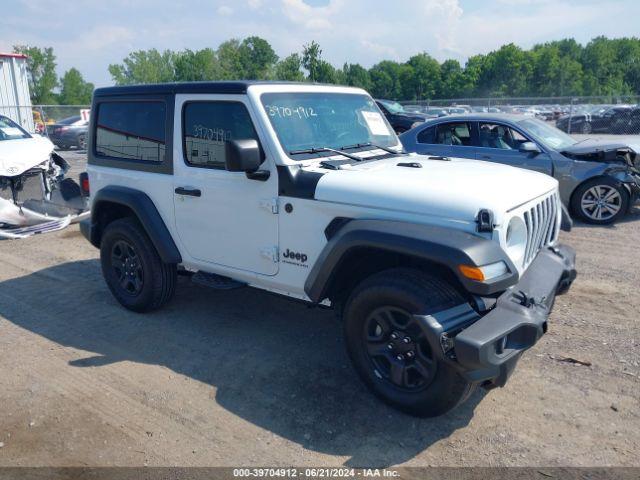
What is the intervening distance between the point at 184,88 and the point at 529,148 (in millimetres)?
5635

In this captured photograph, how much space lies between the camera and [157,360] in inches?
166

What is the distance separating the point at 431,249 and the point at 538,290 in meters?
0.82

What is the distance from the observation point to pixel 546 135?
337 inches

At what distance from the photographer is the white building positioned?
19.6 m

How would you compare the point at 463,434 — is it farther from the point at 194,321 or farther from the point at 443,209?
the point at 194,321

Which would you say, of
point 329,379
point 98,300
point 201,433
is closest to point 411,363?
point 329,379

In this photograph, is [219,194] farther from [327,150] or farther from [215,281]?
[327,150]

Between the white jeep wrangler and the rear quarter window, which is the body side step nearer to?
Result: the white jeep wrangler

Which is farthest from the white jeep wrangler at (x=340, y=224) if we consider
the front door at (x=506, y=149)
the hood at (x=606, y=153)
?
the hood at (x=606, y=153)

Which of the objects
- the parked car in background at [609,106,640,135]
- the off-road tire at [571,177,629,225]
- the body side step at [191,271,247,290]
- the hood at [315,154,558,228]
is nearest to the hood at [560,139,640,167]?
the off-road tire at [571,177,629,225]

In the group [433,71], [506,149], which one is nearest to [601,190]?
[506,149]

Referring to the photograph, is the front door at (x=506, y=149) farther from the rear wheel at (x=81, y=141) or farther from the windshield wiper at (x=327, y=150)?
the rear wheel at (x=81, y=141)

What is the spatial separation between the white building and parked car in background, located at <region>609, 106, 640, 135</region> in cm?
2231

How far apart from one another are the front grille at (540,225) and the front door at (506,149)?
4302 millimetres
